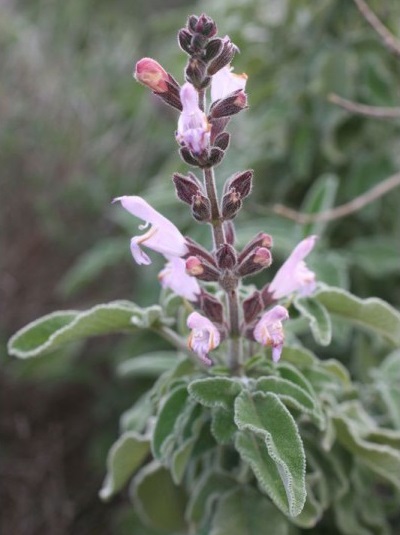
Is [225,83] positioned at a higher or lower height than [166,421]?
higher

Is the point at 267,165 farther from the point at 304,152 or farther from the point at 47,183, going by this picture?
the point at 47,183

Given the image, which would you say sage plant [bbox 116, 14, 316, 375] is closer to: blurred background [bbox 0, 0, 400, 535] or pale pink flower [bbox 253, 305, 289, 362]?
pale pink flower [bbox 253, 305, 289, 362]

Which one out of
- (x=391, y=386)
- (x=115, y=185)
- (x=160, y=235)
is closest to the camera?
(x=160, y=235)

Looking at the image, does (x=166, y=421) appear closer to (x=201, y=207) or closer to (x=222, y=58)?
(x=201, y=207)

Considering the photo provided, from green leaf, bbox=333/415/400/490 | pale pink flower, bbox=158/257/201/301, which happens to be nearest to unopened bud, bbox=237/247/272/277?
pale pink flower, bbox=158/257/201/301

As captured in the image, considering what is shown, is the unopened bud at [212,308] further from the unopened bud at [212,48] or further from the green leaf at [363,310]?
the unopened bud at [212,48]

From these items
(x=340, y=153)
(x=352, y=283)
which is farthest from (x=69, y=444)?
(x=340, y=153)

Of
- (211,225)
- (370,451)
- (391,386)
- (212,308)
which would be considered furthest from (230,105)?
→ (391,386)

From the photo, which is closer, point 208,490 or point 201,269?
point 201,269
